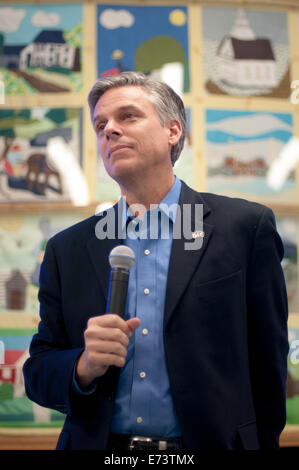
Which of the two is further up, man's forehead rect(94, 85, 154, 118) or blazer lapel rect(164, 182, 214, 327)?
man's forehead rect(94, 85, 154, 118)

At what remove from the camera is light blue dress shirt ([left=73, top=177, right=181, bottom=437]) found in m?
1.07

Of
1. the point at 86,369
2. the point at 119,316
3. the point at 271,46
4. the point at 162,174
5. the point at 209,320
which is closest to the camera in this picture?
the point at 119,316

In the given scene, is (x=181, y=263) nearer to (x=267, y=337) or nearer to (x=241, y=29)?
(x=267, y=337)

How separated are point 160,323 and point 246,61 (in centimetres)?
234

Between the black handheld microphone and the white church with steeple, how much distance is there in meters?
2.26

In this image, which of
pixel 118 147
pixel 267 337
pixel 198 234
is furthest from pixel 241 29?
pixel 267 337

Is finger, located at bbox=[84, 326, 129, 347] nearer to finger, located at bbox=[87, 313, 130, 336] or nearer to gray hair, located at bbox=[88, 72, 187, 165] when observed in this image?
finger, located at bbox=[87, 313, 130, 336]

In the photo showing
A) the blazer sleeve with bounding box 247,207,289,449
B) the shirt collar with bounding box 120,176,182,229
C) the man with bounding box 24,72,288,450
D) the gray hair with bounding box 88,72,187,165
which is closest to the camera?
the man with bounding box 24,72,288,450

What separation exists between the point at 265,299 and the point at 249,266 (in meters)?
0.09

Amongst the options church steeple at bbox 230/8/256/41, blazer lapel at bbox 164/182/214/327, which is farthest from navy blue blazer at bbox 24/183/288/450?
church steeple at bbox 230/8/256/41

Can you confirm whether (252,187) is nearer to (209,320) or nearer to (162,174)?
(162,174)

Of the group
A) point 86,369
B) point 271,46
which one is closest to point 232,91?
point 271,46

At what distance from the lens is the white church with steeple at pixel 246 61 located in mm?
2951
